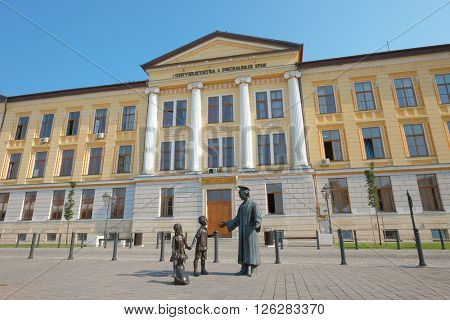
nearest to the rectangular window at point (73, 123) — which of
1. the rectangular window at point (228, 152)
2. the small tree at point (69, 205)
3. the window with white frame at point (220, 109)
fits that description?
the small tree at point (69, 205)

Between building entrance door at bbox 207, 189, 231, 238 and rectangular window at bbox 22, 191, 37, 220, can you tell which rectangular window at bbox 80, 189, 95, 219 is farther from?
building entrance door at bbox 207, 189, 231, 238

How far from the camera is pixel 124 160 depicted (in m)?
25.5

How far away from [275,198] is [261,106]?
8.40 m

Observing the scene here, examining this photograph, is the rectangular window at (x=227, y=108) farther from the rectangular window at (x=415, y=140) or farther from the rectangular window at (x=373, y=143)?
the rectangular window at (x=415, y=140)

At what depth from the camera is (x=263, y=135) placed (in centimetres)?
2336

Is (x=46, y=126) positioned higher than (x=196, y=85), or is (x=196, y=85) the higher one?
(x=196, y=85)

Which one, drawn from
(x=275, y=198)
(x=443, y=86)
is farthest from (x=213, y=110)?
(x=443, y=86)

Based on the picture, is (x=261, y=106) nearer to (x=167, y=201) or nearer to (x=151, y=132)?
(x=151, y=132)

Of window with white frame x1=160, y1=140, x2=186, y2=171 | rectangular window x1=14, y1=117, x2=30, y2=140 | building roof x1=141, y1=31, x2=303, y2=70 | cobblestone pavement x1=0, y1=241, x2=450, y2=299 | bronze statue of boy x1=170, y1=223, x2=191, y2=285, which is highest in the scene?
building roof x1=141, y1=31, x2=303, y2=70

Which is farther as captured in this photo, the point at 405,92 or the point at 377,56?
the point at 377,56

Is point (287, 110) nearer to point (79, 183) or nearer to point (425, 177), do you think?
point (425, 177)

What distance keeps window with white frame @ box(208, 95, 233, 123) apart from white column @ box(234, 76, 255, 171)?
121cm

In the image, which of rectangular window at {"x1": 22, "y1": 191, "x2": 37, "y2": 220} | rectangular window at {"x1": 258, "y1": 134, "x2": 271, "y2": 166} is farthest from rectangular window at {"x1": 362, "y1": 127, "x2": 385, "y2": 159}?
rectangular window at {"x1": 22, "y1": 191, "x2": 37, "y2": 220}

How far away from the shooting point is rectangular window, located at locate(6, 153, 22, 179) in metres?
27.2
